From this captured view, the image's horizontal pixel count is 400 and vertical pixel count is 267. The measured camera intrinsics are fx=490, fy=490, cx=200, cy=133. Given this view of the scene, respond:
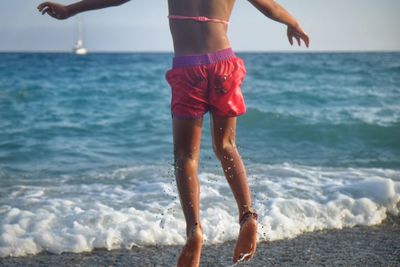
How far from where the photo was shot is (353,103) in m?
13.3

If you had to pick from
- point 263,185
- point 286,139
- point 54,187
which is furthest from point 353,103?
point 54,187

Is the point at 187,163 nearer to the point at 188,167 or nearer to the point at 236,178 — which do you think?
the point at 188,167

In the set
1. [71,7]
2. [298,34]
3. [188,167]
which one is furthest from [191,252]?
[71,7]

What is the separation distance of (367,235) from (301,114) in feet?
24.9

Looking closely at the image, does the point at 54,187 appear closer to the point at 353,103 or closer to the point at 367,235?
the point at 367,235

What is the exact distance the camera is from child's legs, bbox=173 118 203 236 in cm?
257

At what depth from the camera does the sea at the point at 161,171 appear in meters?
3.92

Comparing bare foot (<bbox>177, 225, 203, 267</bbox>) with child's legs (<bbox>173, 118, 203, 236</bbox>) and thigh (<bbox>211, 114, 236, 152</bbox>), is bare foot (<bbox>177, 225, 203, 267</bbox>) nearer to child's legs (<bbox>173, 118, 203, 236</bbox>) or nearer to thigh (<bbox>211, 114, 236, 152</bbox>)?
child's legs (<bbox>173, 118, 203, 236</bbox>)

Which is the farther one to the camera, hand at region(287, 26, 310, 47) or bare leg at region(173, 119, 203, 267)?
hand at region(287, 26, 310, 47)

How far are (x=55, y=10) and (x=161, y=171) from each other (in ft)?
11.8

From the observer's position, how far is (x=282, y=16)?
274cm

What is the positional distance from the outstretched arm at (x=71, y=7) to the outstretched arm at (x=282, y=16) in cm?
76

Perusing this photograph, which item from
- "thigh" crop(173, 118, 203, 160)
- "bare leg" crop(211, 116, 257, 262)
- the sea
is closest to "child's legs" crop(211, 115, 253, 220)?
"bare leg" crop(211, 116, 257, 262)

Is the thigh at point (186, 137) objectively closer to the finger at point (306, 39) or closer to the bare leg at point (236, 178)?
the bare leg at point (236, 178)
